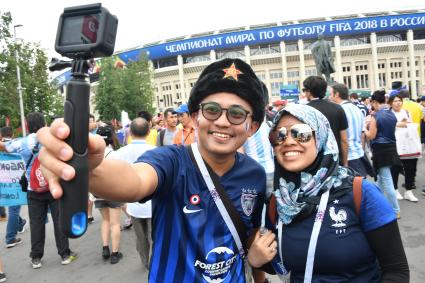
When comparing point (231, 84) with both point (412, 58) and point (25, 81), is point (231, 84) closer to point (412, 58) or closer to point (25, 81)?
point (25, 81)

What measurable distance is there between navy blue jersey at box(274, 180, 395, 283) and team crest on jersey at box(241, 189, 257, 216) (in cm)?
24

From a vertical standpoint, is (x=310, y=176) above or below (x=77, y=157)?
below

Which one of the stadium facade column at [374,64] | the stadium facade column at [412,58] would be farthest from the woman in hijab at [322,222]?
the stadium facade column at [412,58]

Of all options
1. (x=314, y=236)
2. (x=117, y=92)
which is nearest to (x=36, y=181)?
(x=314, y=236)

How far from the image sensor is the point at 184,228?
1.48 meters

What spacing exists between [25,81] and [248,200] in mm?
17770

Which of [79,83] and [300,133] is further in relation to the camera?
[300,133]

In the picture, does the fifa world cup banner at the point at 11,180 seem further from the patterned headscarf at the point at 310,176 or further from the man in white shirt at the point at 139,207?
the patterned headscarf at the point at 310,176

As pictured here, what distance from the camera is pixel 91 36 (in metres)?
0.77

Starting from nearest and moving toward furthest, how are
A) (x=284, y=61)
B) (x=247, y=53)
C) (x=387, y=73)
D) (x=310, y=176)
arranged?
(x=310, y=176)
(x=387, y=73)
(x=284, y=61)
(x=247, y=53)

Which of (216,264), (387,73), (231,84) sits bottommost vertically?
(216,264)

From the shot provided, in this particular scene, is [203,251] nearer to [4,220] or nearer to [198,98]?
[198,98]

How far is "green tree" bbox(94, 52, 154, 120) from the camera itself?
34.7 m

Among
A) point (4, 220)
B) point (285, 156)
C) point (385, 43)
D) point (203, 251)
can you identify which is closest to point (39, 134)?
point (203, 251)
